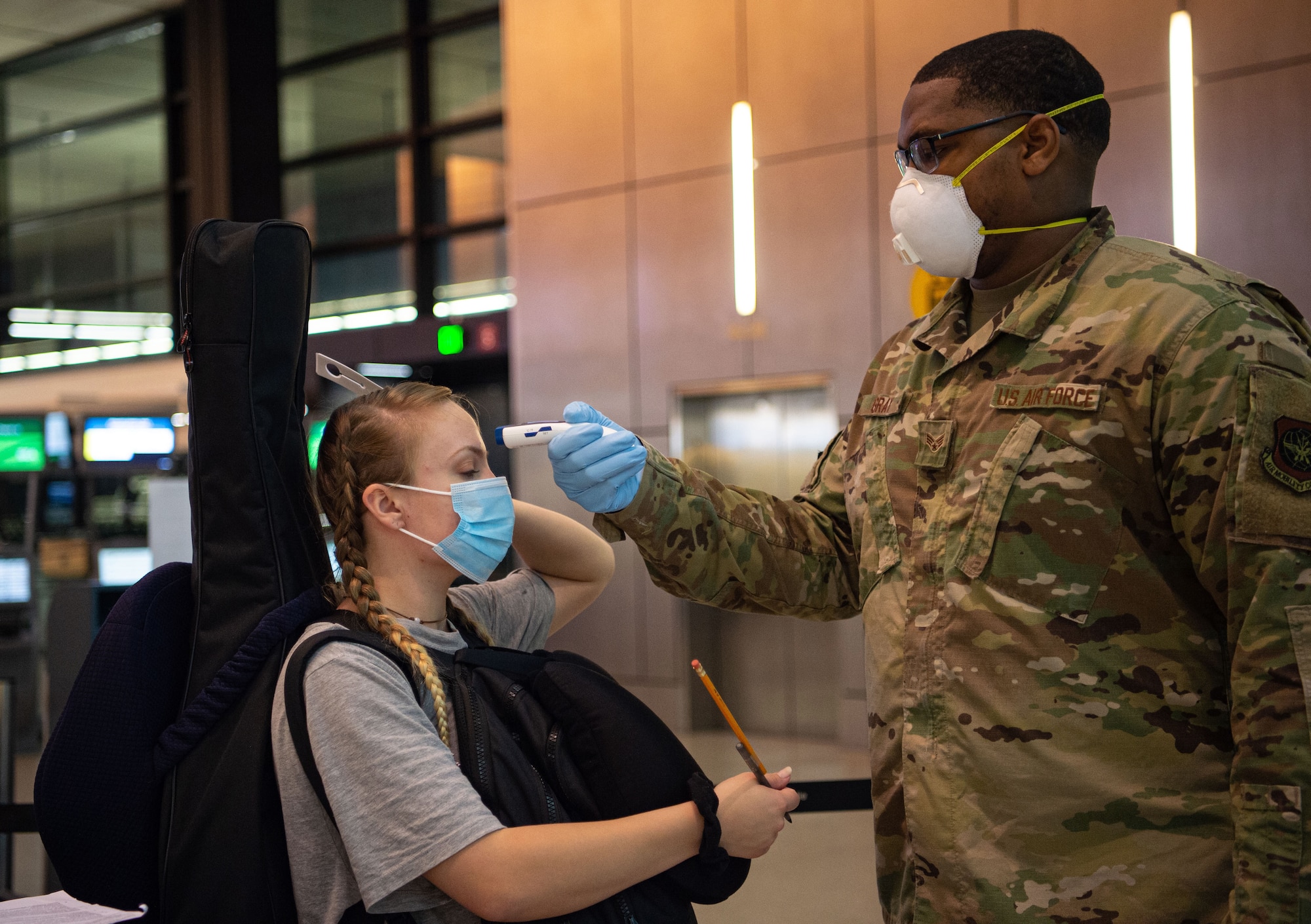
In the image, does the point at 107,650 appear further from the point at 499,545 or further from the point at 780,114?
the point at 780,114

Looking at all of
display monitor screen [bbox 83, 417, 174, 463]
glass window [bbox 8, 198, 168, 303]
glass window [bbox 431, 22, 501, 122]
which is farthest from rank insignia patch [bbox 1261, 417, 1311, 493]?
glass window [bbox 8, 198, 168, 303]

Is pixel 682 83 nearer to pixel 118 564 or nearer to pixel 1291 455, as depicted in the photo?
pixel 118 564

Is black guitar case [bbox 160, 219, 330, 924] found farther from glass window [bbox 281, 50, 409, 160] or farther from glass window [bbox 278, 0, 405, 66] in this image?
glass window [bbox 278, 0, 405, 66]

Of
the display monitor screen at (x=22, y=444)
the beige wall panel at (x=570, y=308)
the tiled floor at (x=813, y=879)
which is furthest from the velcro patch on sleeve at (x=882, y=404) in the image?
the display monitor screen at (x=22, y=444)

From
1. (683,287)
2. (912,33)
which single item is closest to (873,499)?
(912,33)

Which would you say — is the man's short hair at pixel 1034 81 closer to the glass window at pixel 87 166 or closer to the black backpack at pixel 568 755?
the black backpack at pixel 568 755

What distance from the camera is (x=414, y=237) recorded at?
8.54 metres

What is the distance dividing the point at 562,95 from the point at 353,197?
3.21 m

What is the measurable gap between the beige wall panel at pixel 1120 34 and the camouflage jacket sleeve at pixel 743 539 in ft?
12.5

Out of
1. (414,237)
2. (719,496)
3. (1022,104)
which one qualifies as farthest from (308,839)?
(414,237)

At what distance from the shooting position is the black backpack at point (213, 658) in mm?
1317

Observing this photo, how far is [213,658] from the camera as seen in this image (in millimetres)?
1400

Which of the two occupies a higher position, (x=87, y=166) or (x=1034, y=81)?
(x=87, y=166)

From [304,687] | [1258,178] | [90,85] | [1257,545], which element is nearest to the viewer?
[1257,545]
